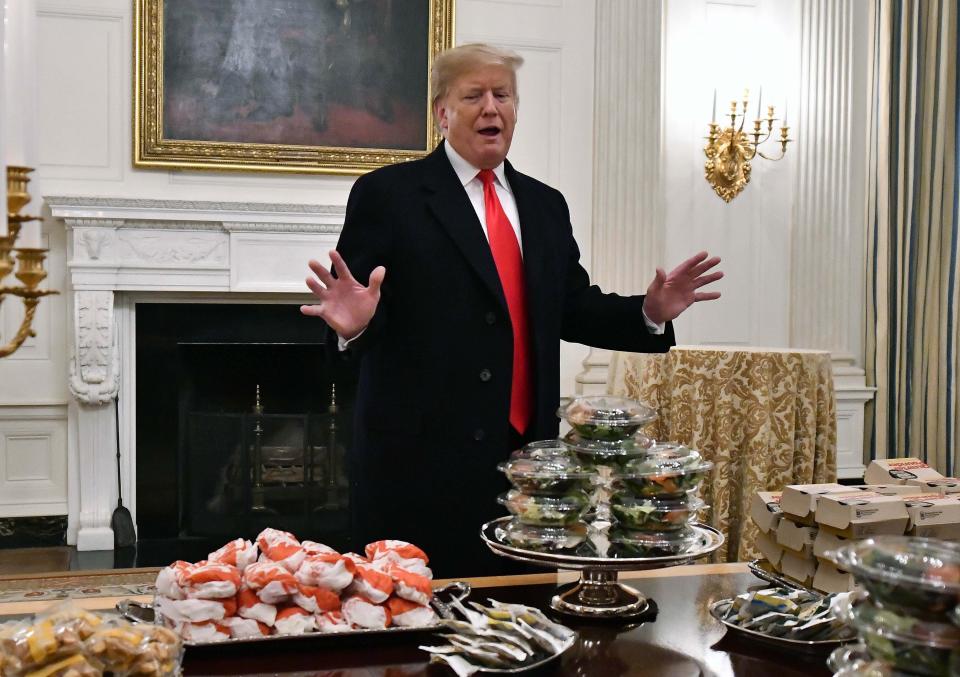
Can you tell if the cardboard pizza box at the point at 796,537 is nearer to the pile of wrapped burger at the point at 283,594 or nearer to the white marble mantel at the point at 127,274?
the pile of wrapped burger at the point at 283,594

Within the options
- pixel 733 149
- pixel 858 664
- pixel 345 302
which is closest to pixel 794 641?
pixel 858 664

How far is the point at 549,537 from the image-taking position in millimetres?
1398

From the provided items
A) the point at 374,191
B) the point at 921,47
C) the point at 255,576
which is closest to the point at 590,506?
the point at 255,576

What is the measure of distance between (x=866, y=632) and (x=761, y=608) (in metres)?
0.54

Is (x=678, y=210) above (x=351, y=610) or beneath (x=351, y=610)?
above

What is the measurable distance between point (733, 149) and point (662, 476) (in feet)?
14.1

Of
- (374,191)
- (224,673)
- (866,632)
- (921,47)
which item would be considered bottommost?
(224,673)

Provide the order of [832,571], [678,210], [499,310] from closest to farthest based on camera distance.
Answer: [832,571] < [499,310] < [678,210]

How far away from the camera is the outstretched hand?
2.09 metres

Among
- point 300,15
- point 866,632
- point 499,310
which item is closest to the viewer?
point 866,632

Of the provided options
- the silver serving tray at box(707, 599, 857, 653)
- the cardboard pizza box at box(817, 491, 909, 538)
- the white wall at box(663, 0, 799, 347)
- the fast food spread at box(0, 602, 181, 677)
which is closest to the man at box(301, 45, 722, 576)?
the cardboard pizza box at box(817, 491, 909, 538)

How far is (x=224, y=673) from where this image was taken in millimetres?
1227

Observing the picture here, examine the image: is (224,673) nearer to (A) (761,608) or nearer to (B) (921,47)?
(A) (761,608)

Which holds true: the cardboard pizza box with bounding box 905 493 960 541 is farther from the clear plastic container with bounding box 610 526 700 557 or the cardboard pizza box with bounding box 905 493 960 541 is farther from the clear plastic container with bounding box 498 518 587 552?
the clear plastic container with bounding box 498 518 587 552
